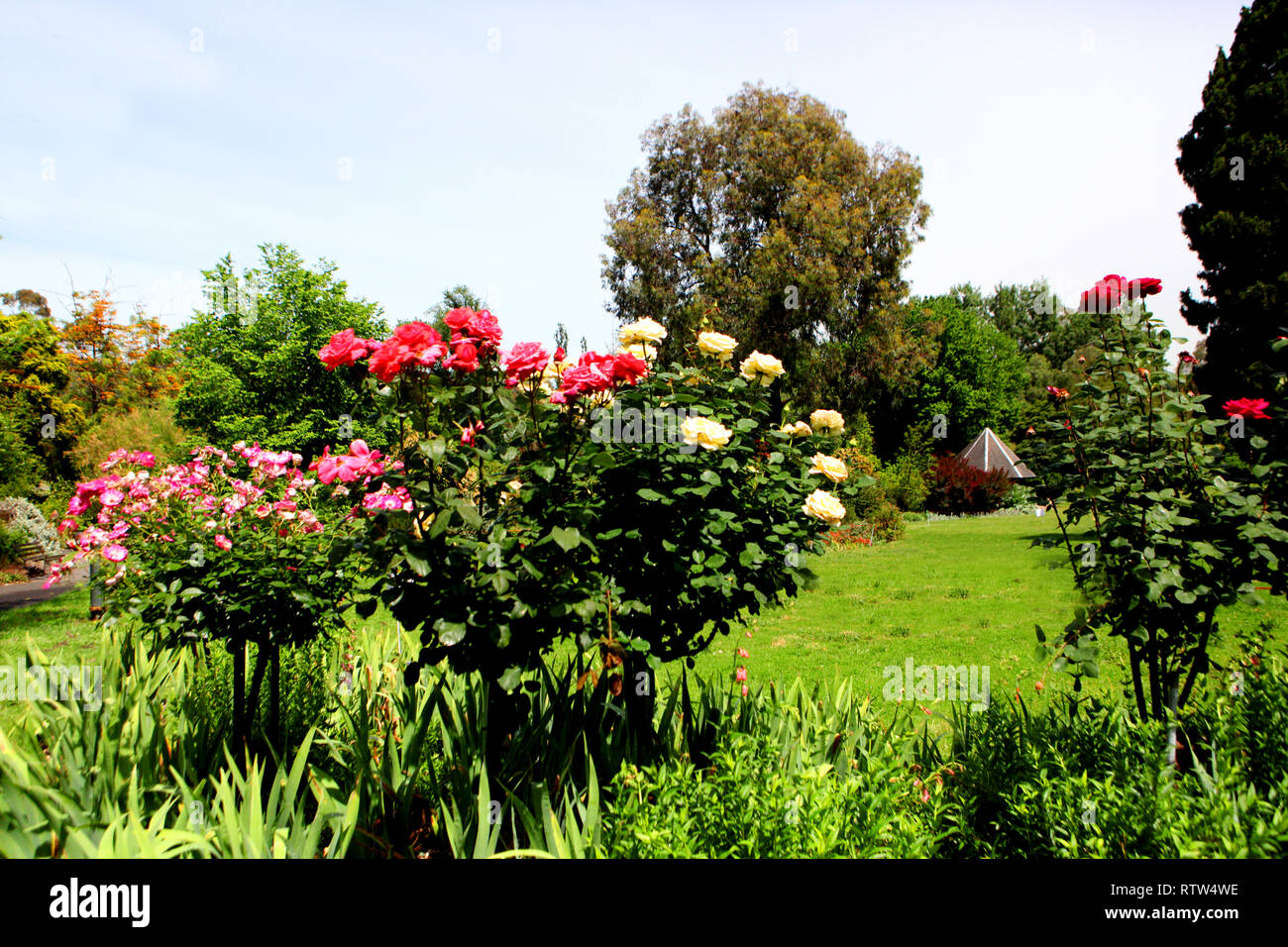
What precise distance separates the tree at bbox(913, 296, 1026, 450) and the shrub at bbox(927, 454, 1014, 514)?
10000mm

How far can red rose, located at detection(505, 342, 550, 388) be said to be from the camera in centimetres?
251

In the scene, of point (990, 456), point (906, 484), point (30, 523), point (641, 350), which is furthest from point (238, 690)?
point (990, 456)

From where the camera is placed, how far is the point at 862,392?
73.5 ft

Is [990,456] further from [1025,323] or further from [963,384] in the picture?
[1025,323]

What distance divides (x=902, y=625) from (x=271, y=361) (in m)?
13.9

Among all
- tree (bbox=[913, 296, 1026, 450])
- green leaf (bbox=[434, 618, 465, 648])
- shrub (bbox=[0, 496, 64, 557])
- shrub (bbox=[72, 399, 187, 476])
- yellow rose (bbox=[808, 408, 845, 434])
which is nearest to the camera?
green leaf (bbox=[434, 618, 465, 648])

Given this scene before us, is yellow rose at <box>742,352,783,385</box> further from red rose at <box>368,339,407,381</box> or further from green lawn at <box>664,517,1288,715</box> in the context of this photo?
red rose at <box>368,339,407,381</box>

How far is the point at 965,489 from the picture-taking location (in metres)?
24.2

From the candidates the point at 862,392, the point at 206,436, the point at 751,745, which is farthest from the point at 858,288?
the point at 751,745

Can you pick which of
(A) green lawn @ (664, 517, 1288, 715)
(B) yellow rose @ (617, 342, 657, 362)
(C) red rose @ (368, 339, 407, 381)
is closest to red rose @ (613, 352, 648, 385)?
(B) yellow rose @ (617, 342, 657, 362)

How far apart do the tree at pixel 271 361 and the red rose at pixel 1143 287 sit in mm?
14345

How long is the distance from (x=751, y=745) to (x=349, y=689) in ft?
8.22

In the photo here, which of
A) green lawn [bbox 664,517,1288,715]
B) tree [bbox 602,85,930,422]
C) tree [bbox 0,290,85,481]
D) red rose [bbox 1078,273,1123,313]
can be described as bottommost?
green lawn [bbox 664,517,1288,715]
